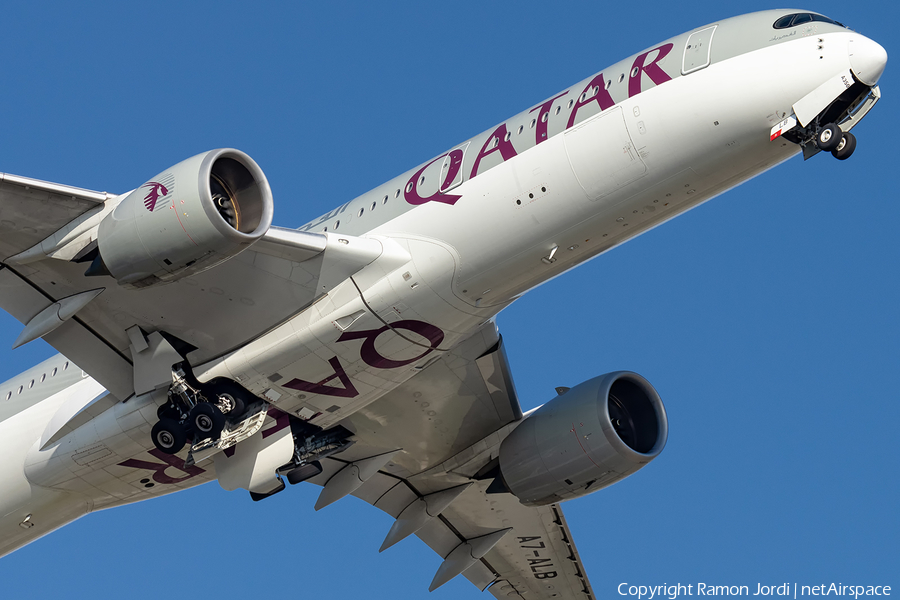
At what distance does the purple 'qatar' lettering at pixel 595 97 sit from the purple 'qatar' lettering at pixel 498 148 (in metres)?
1.06

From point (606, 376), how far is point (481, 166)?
6.32m

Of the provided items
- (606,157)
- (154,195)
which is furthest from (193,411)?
(606,157)

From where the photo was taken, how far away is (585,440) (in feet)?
72.3

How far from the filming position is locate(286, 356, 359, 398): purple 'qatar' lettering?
1851cm

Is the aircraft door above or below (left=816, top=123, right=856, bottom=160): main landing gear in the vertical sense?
above

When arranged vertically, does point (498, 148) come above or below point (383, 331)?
above

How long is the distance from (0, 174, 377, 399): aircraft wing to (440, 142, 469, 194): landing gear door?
1.86m

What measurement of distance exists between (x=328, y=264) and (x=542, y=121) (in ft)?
14.2

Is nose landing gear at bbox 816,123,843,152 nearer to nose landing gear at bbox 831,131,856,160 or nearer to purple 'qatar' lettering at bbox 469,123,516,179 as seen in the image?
nose landing gear at bbox 831,131,856,160

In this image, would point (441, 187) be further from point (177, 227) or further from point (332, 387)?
point (177, 227)

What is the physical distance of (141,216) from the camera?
1628 cm

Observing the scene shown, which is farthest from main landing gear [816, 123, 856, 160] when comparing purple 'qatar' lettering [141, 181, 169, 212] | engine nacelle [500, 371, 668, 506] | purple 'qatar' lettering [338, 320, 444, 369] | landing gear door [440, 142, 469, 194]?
purple 'qatar' lettering [141, 181, 169, 212]

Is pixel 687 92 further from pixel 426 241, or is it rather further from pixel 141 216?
pixel 141 216

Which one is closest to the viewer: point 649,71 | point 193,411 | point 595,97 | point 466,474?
point 649,71
